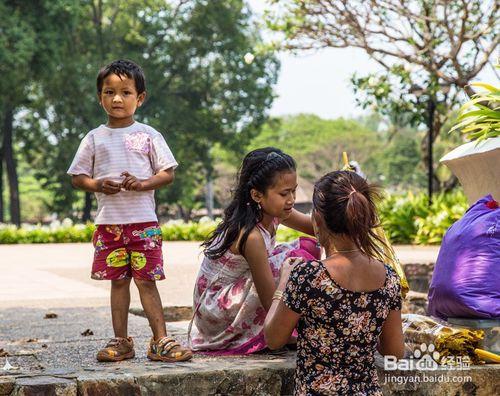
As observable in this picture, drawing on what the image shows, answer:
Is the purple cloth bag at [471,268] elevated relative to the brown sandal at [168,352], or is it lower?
elevated

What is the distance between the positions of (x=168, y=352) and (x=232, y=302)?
0.39 m

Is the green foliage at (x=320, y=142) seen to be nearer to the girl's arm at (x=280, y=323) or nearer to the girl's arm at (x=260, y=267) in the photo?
the girl's arm at (x=260, y=267)

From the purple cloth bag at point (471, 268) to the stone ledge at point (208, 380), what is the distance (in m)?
0.32

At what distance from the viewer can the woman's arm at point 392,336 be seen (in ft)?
10.5

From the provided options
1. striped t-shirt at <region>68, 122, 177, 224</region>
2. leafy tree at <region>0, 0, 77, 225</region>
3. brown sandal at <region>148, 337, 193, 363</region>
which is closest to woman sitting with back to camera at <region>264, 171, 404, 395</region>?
brown sandal at <region>148, 337, 193, 363</region>

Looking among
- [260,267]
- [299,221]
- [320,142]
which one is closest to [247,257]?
[260,267]

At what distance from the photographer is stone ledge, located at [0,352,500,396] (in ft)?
11.4

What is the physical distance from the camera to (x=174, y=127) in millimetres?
37000

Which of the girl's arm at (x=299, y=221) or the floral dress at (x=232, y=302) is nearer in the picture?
the floral dress at (x=232, y=302)

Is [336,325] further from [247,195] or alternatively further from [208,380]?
[247,195]

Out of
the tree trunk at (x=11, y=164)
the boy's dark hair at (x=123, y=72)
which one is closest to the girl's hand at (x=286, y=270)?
the boy's dark hair at (x=123, y=72)

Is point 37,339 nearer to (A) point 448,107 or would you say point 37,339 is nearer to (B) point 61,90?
(A) point 448,107

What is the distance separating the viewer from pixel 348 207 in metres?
3.03

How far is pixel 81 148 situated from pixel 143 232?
50 centimetres
